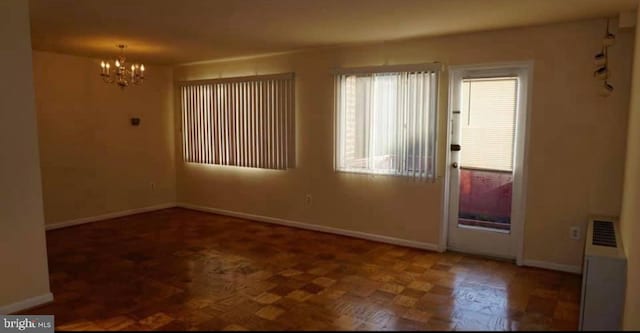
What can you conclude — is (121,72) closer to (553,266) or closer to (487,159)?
(487,159)

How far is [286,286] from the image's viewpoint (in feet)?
11.5

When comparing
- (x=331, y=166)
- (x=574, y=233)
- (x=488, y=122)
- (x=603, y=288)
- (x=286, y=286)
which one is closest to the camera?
(x=603, y=288)

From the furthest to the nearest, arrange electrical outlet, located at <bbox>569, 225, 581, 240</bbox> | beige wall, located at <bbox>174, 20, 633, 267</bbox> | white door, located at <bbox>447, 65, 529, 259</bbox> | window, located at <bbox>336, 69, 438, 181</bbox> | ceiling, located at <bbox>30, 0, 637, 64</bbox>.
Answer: window, located at <bbox>336, 69, 438, 181</bbox> → white door, located at <bbox>447, 65, 529, 259</bbox> → electrical outlet, located at <bbox>569, 225, 581, 240</bbox> → beige wall, located at <bbox>174, 20, 633, 267</bbox> → ceiling, located at <bbox>30, 0, 637, 64</bbox>

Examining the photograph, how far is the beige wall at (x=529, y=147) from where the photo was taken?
12.1 ft

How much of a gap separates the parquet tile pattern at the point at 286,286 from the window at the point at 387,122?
2.97 feet

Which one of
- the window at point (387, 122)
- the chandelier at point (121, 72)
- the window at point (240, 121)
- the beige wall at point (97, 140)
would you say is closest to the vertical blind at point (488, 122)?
the window at point (387, 122)

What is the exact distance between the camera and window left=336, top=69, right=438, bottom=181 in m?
4.49

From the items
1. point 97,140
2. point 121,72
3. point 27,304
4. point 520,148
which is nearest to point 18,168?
point 27,304

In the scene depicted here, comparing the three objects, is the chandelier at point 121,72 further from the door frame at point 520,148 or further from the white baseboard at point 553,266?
the white baseboard at point 553,266

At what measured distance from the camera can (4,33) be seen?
2.91 metres

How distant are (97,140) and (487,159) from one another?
495 centimetres

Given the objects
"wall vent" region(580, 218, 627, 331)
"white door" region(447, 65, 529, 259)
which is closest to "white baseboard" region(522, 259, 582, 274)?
"white door" region(447, 65, 529, 259)

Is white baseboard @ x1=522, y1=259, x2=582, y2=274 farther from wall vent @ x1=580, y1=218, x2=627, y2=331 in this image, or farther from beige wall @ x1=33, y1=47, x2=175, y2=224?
beige wall @ x1=33, y1=47, x2=175, y2=224

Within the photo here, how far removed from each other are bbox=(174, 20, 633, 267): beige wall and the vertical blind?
0.67 feet
